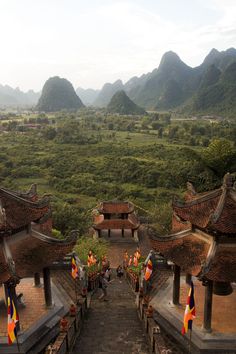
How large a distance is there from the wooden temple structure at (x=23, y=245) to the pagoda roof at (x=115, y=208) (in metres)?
17.0

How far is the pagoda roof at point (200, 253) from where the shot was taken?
41.9 feet

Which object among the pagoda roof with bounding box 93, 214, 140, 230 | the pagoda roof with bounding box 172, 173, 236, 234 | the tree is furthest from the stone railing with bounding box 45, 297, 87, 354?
the tree

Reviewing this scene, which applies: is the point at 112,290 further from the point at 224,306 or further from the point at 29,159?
the point at 29,159

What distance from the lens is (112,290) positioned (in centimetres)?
1923

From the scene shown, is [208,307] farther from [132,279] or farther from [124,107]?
[124,107]

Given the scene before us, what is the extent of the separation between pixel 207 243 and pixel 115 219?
1950 cm

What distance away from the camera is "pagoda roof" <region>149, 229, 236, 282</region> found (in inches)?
502

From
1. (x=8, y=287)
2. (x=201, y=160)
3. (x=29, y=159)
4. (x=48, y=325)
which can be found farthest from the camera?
(x=29, y=159)

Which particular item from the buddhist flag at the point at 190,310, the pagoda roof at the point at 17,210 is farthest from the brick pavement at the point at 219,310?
the pagoda roof at the point at 17,210

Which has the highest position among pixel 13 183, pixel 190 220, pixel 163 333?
pixel 190 220

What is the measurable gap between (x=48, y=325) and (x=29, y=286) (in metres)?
3.47

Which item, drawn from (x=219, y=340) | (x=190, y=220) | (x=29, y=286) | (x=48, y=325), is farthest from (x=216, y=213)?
(x=29, y=286)

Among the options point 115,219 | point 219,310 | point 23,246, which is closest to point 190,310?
point 219,310

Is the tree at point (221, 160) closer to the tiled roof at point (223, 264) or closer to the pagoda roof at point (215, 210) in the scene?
the pagoda roof at point (215, 210)
